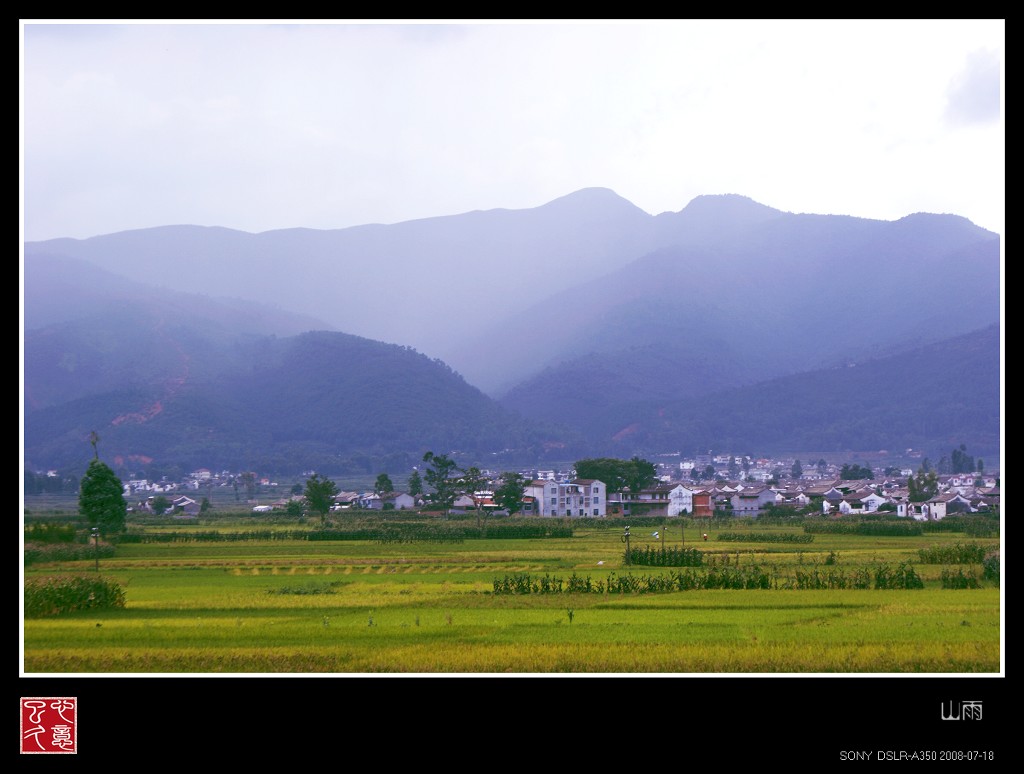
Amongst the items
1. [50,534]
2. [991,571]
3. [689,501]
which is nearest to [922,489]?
[689,501]

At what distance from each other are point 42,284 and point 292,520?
410 ft

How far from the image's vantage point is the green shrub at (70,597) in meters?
17.0

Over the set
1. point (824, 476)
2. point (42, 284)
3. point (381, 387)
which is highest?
point (42, 284)

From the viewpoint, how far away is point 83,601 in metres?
17.7

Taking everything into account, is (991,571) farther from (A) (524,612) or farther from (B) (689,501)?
(B) (689,501)

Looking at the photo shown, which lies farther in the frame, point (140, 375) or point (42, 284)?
point (42, 284)

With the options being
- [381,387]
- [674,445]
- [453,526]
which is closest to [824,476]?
[674,445]

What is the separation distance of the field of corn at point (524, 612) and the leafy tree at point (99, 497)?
2.22m

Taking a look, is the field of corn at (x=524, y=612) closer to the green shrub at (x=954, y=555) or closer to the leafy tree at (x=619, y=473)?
the green shrub at (x=954, y=555)

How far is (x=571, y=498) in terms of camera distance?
5594 centimetres

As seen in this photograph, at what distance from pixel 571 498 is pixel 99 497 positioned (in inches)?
1130

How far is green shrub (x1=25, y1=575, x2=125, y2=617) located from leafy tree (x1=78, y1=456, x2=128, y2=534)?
14244 millimetres
